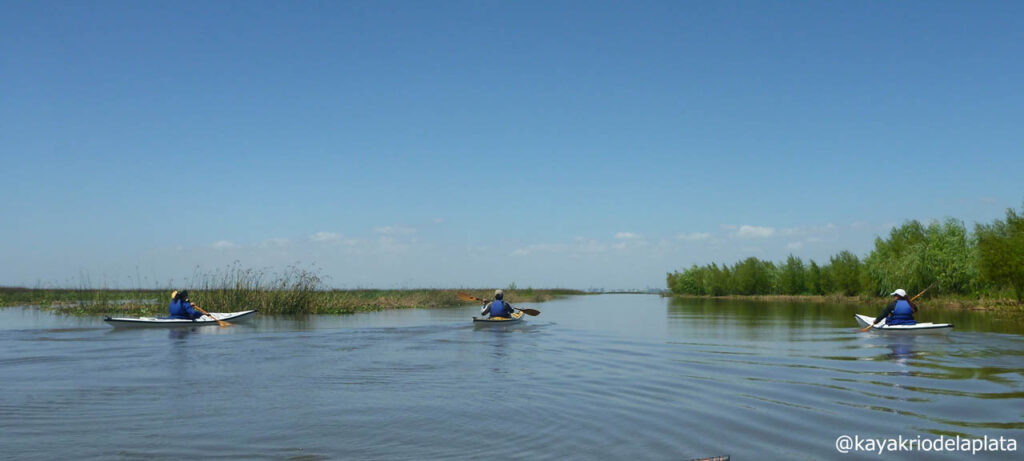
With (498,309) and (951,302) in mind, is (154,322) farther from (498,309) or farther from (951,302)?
(951,302)

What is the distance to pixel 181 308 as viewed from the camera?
25.9m

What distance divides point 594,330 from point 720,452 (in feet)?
66.4

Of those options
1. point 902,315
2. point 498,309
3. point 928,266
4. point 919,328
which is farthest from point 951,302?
point 498,309

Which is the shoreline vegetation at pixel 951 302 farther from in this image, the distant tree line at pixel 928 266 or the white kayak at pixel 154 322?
the white kayak at pixel 154 322

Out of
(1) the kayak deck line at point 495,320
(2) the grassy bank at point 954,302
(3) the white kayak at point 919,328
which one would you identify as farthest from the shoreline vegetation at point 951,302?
(1) the kayak deck line at point 495,320

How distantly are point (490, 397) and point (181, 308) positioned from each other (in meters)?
19.5

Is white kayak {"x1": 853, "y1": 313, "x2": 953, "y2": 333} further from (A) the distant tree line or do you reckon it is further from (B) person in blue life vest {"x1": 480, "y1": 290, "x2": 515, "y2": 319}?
(A) the distant tree line

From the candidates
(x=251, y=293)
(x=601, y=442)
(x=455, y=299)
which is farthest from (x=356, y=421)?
(x=455, y=299)

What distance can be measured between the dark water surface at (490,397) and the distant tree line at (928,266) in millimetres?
28508

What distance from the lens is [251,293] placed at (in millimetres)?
34562

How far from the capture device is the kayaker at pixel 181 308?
25.8 metres

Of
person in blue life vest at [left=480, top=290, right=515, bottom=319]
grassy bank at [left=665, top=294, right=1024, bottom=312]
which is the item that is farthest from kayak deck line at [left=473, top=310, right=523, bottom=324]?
grassy bank at [left=665, top=294, right=1024, bottom=312]

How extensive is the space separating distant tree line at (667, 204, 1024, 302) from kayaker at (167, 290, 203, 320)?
155 ft

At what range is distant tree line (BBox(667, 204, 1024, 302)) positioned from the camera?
43750 mm
